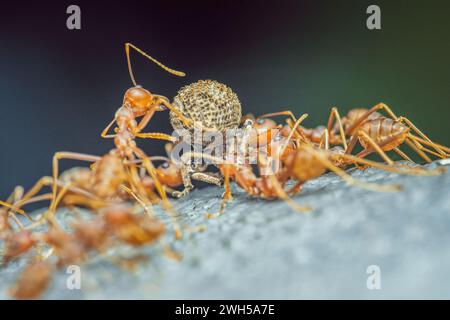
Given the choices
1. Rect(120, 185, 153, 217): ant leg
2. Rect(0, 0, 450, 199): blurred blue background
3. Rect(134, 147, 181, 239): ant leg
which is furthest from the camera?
Rect(0, 0, 450, 199): blurred blue background

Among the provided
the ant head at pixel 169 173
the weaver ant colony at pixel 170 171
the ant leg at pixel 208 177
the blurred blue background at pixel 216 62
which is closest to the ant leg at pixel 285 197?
the weaver ant colony at pixel 170 171

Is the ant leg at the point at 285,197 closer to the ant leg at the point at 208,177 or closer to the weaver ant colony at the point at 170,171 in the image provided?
the weaver ant colony at the point at 170,171

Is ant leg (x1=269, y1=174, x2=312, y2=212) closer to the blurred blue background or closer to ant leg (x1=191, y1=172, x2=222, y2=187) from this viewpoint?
ant leg (x1=191, y1=172, x2=222, y2=187)

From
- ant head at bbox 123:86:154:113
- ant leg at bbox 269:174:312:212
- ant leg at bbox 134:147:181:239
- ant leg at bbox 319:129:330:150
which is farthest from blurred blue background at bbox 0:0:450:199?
ant leg at bbox 269:174:312:212

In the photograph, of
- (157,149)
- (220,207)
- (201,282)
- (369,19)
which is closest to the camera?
(201,282)

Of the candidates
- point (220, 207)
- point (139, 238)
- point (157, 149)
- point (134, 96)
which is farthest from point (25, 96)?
point (139, 238)
